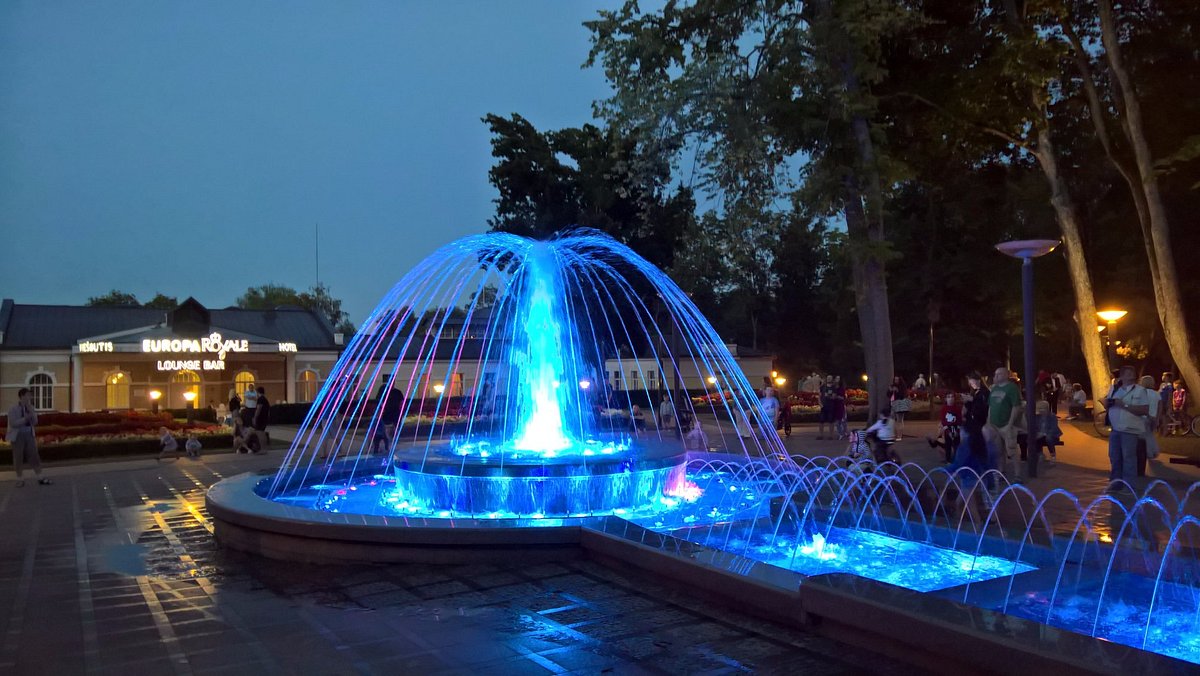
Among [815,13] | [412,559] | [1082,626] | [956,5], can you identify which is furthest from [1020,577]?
[956,5]

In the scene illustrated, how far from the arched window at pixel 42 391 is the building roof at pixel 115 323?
1.79 meters

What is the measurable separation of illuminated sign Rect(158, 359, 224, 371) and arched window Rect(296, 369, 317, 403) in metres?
5.47

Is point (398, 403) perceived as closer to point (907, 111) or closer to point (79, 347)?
point (907, 111)

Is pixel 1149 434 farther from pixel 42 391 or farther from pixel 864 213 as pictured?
pixel 42 391

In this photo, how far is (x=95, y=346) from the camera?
153 ft

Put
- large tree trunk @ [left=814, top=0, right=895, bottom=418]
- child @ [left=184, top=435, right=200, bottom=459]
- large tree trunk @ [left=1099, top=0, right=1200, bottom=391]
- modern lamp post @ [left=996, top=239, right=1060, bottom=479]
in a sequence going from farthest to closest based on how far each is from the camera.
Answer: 1. child @ [left=184, top=435, right=200, bottom=459]
2. large tree trunk @ [left=1099, top=0, right=1200, bottom=391]
3. large tree trunk @ [left=814, top=0, right=895, bottom=418]
4. modern lamp post @ [left=996, top=239, right=1060, bottom=479]

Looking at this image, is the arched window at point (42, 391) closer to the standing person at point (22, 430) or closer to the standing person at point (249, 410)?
the standing person at point (249, 410)

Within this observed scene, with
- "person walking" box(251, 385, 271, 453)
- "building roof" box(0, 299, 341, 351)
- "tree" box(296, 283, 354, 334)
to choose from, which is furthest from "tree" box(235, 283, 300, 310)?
"person walking" box(251, 385, 271, 453)

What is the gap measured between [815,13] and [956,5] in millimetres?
6045

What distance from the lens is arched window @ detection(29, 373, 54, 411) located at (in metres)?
47.0

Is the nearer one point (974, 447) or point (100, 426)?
point (974, 447)

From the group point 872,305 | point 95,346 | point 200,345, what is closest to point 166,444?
point 872,305

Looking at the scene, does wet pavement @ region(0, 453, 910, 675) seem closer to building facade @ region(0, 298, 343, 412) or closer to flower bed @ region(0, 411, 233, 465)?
flower bed @ region(0, 411, 233, 465)

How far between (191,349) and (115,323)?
9.02 m
